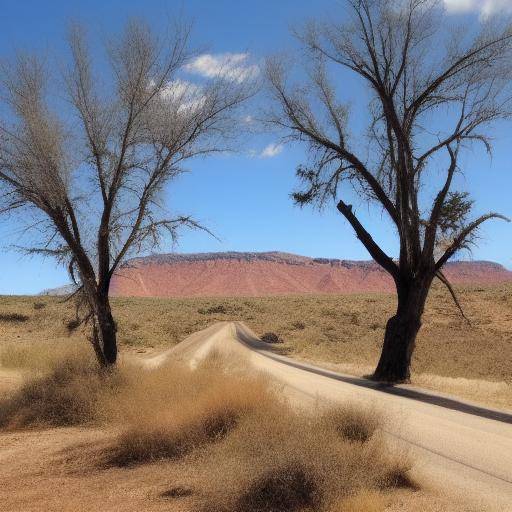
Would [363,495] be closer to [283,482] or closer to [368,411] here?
[283,482]

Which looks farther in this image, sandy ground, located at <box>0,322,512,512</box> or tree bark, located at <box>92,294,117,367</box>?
tree bark, located at <box>92,294,117,367</box>

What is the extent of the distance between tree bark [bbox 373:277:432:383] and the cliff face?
428 feet

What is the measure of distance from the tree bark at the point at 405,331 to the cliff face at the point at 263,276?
13031 centimetres

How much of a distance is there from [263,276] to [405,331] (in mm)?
152197

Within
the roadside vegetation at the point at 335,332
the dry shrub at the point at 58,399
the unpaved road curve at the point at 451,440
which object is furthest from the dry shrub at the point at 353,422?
the roadside vegetation at the point at 335,332

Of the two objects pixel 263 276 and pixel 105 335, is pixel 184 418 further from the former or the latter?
pixel 263 276

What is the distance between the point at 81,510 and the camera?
20.7ft

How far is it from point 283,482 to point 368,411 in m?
2.55

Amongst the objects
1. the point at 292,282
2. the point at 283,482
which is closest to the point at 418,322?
the point at 283,482

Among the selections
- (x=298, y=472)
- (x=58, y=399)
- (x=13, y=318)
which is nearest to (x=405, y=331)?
(x=58, y=399)

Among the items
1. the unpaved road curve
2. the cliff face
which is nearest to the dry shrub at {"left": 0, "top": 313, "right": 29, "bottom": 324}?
the unpaved road curve

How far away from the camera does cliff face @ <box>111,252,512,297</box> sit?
15638cm

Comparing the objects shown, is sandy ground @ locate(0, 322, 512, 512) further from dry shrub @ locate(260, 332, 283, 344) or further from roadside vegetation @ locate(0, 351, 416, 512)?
dry shrub @ locate(260, 332, 283, 344)

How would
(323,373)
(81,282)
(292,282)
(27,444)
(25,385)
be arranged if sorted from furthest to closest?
(292,282), (323,373), (81,282), (25,385), (27,444)
